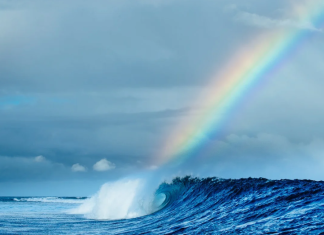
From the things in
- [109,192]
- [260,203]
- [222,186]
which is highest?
[109,192]

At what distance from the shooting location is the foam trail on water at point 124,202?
106 ft

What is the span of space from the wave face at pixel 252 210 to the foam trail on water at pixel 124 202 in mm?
6345

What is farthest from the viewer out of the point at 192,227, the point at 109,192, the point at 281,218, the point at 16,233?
the point at 109,192

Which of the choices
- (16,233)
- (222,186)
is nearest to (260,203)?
(222,186)

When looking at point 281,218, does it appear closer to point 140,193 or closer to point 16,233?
point 16,233

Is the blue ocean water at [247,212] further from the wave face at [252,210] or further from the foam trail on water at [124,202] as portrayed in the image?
the foam trail on water at [124,202]

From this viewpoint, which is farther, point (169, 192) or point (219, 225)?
point (169, 192)

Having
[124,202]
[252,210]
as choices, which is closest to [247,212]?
[252,210]

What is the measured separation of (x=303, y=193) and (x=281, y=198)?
3.24ft

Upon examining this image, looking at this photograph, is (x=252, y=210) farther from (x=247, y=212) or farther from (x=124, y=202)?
(x=124, y=202)

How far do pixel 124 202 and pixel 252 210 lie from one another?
67.9 feet

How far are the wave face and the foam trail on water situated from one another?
635 centimetres

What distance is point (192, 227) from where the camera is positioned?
17.7 meters

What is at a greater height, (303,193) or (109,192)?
(109,192)
